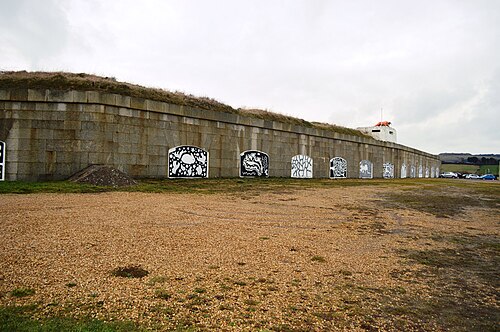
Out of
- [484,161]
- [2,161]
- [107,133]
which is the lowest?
[2,161]

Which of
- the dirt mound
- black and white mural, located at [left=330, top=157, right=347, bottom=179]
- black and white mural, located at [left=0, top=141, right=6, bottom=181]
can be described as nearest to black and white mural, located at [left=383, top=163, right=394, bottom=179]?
black and white mural, located at [left=330, top=157, right=347, bottom=179]

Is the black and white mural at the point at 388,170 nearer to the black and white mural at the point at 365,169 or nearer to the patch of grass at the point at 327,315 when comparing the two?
the black and white mural at the point at 365,169

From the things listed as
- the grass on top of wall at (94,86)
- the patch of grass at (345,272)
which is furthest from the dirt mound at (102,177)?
the patch of grass at (345,272)

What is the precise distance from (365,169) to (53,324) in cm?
3397

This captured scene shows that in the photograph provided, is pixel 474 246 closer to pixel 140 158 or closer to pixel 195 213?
pixel 195 213

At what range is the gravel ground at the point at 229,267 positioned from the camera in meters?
3.63

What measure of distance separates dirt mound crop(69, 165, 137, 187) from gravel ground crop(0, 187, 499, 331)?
476 centimetres

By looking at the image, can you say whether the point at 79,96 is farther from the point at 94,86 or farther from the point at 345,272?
the point at 345,272

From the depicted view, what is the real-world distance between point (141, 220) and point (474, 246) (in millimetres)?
7731

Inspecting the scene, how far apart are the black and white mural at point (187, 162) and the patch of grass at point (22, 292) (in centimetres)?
1536

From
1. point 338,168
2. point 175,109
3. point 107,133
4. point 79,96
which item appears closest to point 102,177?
point 107,133

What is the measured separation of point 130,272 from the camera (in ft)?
15.5

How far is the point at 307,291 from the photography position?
432cm

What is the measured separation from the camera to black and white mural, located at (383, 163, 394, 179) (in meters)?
37.8
